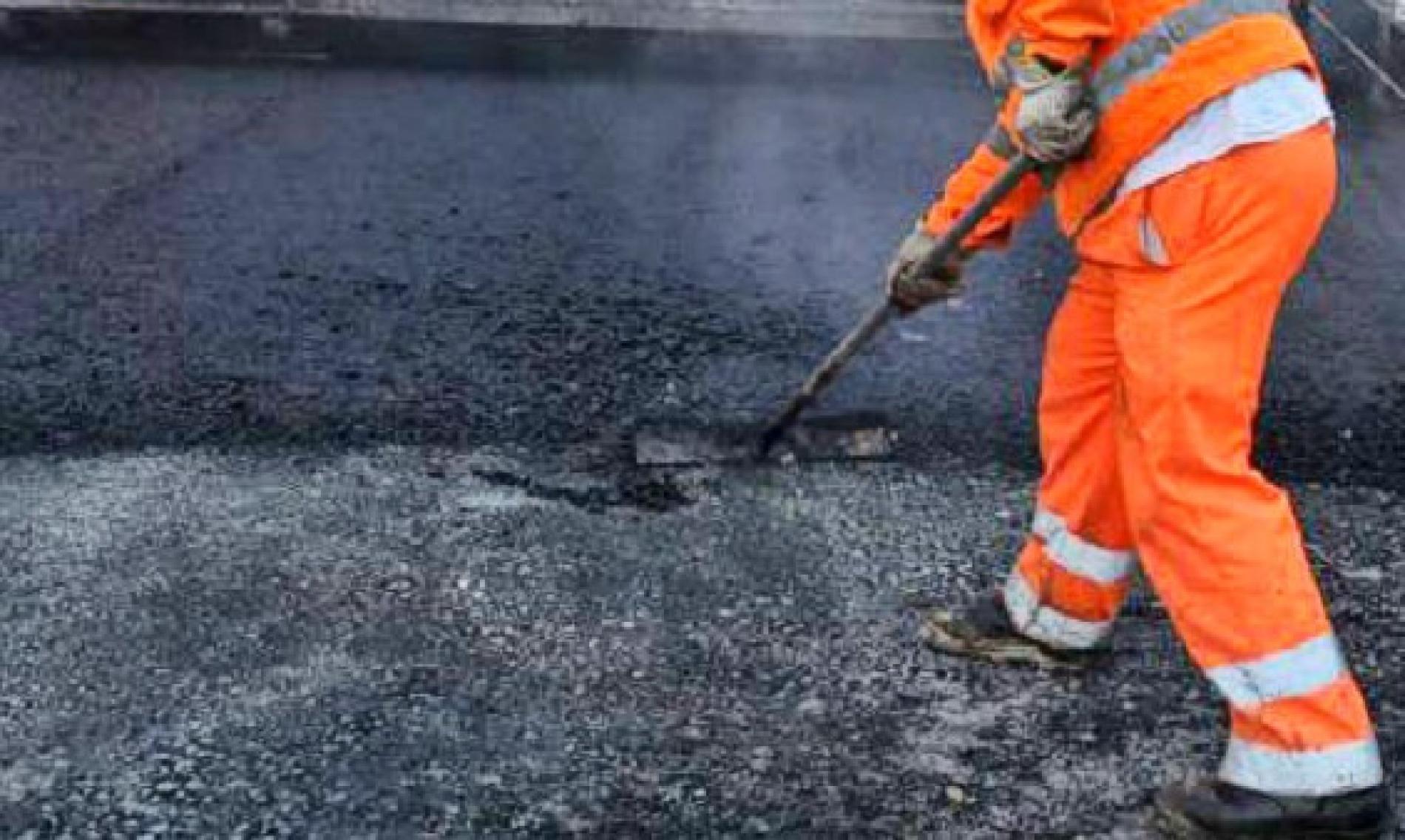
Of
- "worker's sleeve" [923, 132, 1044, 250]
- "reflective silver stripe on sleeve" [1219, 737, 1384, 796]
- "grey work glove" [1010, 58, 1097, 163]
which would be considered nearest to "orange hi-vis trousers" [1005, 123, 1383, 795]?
"reflective silver stripe on sleeve" [1219, 737, 1384, 796]

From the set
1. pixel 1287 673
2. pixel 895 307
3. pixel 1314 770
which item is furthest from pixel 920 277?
pixel 1314 770

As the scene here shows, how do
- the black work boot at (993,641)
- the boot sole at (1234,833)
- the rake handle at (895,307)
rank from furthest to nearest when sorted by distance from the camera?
the black work boot at (993,641) → the rake handle at (895,307) → the boot sole at (1234,833)

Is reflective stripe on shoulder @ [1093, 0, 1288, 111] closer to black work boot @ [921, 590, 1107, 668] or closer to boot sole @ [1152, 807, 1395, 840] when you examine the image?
black work boot @ [921, 590, 1107, 668]

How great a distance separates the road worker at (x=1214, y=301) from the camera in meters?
2.57

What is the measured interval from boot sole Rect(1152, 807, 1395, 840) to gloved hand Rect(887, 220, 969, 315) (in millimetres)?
980

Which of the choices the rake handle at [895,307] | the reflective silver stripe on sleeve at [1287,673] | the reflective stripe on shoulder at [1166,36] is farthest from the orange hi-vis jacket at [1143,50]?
the reflective silver stripe on sleeve at [1287,673]

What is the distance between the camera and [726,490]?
374 centimetres

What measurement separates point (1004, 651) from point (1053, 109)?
107 cm

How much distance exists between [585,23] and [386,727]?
416 cm

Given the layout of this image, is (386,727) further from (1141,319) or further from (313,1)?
(313,1)

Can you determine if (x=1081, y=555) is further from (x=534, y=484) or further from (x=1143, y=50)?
(x=534, y=484)

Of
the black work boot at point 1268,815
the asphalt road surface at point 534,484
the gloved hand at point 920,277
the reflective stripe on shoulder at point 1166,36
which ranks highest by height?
the reflective stripe on shoulder at point 1166,36

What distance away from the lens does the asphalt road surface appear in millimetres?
2855

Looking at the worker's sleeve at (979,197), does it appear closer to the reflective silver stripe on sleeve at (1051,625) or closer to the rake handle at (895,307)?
the rake handle at (895,307)
